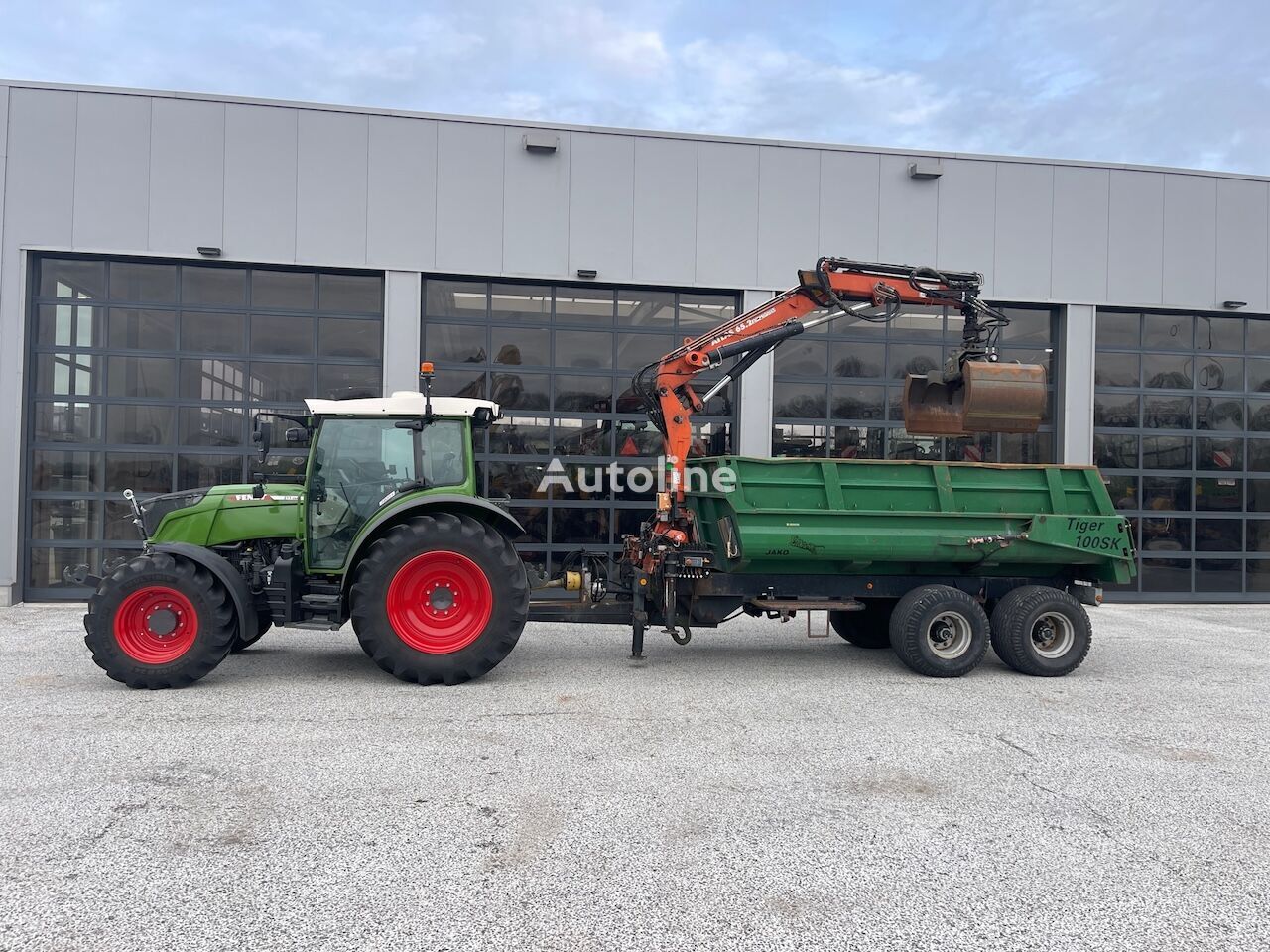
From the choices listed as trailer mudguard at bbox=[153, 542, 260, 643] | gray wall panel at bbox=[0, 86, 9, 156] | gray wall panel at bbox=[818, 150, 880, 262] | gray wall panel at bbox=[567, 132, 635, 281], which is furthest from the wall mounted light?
trailer mudguard at bbox=[153, 542, 260, 643]

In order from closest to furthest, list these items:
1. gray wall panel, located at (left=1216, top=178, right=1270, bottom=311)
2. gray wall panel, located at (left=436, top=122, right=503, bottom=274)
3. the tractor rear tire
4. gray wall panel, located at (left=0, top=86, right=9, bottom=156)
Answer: the tractor rear tire, gray wall panel, located at (left=0, top=86, right=9, bottom=156), gray wall panel, located at (left=436, top=122, right=503, bottom=274), gray wall panel, located at (left=1216, top=178, right=1270, bottom=311)

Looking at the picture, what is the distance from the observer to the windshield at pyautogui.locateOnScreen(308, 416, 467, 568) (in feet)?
20.5

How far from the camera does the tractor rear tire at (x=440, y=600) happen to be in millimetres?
5871

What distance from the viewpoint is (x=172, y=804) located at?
3744mm

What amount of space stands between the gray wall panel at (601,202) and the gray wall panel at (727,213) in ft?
3.21

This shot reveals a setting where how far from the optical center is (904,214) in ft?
A: 35.7

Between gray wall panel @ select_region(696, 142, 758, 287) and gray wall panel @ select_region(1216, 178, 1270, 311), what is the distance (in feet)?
22.9

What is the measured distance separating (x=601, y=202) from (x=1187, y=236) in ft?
27.9

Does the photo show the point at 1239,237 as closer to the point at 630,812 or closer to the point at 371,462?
the point at 371,462

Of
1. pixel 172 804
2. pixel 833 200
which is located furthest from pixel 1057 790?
pixel 833 200

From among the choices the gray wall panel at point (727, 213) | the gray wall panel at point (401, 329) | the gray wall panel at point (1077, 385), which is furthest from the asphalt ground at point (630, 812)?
the gray wall panel at point (727, 213)

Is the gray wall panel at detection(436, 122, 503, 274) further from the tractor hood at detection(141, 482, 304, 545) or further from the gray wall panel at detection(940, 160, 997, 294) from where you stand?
Result: the gray wall panel at detection(940, 160, 997, 294)

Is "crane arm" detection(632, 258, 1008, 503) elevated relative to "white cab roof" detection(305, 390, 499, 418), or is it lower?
elevated

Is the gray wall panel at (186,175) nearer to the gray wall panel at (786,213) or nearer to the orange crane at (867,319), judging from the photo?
the orange crane at (867,319)
